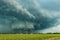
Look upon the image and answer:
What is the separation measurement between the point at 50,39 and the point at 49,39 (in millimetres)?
361

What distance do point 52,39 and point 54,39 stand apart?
2.35ft

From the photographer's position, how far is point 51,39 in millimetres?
64812

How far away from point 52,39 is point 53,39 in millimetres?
471

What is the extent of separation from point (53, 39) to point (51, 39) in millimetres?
717

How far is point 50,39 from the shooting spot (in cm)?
6469

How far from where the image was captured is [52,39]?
213 ft

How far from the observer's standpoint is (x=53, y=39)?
64.4 meters

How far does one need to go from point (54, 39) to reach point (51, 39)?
3.31 ft

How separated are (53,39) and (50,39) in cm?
98

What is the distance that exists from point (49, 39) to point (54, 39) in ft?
5.39

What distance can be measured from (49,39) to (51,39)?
2.14 feet
